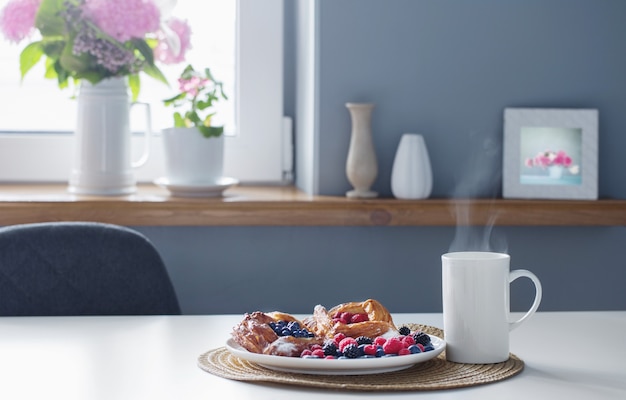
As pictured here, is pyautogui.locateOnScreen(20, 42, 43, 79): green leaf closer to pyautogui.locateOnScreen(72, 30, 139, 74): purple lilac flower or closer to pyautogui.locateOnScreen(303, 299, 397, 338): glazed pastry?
pyautogui.locateOnScreen(72, 30, 139, 74): purple lilac flower

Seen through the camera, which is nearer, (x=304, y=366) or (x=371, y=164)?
(x=304, y=366)

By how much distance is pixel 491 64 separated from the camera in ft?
6.79

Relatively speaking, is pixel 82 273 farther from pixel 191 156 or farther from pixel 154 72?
pixel 154 72

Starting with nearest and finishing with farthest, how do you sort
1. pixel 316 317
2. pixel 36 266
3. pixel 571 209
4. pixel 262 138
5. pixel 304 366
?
pixel 304 366 < pixel 316 317 < pixel 36 266 < pixel 571 209 < pixel 262 138

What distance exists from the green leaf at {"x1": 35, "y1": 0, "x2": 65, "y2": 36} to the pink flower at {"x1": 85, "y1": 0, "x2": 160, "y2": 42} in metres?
0.06

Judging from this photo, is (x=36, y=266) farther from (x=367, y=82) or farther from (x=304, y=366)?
(x=367, y=82)

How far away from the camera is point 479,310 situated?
1.01 meters

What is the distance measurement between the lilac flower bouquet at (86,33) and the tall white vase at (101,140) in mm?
38

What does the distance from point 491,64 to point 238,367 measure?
1.27 metres

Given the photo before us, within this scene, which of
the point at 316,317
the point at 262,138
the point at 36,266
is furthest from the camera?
the point at 262,138

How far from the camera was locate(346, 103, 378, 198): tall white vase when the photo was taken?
78.0 inches

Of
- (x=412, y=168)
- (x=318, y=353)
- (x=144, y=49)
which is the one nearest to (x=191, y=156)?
(x=144, y=49)

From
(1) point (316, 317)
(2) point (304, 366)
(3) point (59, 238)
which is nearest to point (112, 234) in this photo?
(3) point (59, 238)

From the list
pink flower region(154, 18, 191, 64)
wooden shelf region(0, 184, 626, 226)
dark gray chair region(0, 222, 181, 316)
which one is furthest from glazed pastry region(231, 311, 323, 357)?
pink flower region(154, 18, 191, 64)
